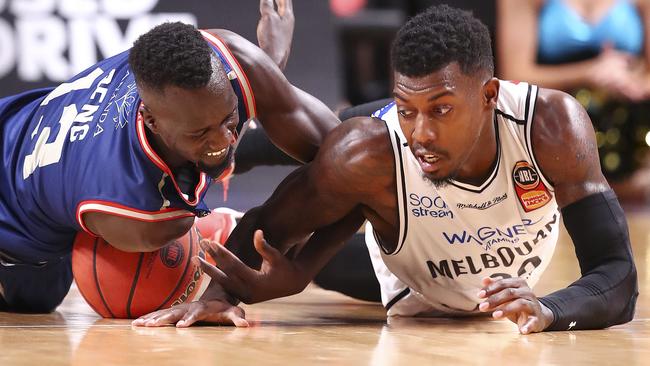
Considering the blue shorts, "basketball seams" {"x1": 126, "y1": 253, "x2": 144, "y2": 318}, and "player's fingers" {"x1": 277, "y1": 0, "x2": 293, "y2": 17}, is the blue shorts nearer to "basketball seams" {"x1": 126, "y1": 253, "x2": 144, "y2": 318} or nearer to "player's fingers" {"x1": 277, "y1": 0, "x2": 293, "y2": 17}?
"basketball seams" {"x1": 126, "y1": 253, "x2": 144, "y2": 318}

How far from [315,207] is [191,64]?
608 millimetres

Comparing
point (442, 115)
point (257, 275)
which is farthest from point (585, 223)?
point (257, 275)

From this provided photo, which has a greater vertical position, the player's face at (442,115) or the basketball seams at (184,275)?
the player's face at (442,115)

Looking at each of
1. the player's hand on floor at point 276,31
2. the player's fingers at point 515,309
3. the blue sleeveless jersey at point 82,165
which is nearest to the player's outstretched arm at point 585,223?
the player's fingers at point 515,309

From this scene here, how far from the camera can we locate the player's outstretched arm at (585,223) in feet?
10.3

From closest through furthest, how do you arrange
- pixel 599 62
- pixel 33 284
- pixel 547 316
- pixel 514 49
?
pixel 547 316, pixel 33 284, pixel 599 62, pixel 514 49

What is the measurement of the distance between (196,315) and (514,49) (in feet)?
21.8

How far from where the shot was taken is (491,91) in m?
3.19

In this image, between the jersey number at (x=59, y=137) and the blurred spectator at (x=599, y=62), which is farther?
the blurred spectator at (x=599, y=62)

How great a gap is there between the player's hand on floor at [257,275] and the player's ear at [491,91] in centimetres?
75

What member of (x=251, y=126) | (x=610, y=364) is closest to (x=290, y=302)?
(x=251, y=126)

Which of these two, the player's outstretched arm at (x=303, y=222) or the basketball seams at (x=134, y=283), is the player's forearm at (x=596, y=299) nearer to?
the player's outstretched arm at (x=303, y=222)

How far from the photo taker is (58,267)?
386cm

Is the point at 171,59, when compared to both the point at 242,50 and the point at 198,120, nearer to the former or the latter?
the point at 198,120
